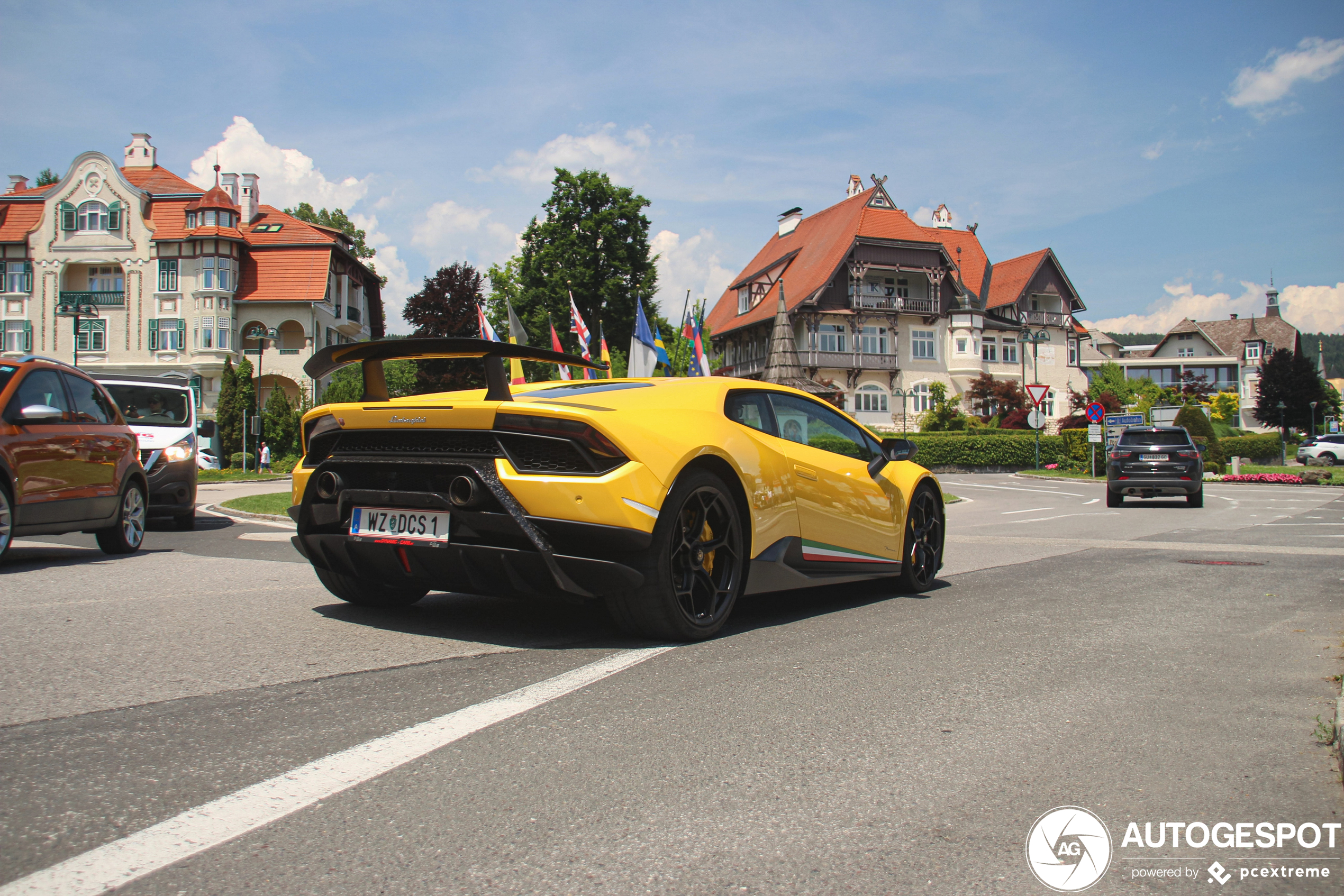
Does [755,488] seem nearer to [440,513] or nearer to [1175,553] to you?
[440,513]

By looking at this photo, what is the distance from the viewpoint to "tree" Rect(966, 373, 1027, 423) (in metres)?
55.3

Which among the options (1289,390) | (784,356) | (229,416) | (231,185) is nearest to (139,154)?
(231,185)

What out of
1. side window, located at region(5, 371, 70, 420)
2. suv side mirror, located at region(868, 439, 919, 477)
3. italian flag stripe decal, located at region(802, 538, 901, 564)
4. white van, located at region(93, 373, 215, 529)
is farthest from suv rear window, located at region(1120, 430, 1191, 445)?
Answer: side window, located at region(5, 371, 70, 420)

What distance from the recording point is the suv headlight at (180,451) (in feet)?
39.7

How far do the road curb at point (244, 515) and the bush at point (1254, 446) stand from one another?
54232 millimetres

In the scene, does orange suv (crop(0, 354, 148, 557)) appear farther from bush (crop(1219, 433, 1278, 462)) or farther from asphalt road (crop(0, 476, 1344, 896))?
bush (crop(1219, 433, 1278, 462))

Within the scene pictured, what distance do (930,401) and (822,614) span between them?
5343 centimetres

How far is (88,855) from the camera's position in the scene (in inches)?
86.7

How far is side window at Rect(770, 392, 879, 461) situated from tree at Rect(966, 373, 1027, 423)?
166 ft

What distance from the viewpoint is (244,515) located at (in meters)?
15.4

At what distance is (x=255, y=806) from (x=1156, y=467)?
20.7 meters

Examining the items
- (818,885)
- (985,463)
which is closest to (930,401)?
(985,463)

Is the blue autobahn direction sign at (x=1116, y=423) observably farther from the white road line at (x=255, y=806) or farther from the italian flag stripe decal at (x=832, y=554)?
the white road line at (x=255, y=806)

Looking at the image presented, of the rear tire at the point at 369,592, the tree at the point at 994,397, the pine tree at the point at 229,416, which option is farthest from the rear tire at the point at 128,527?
the tree at the point at 994,397
